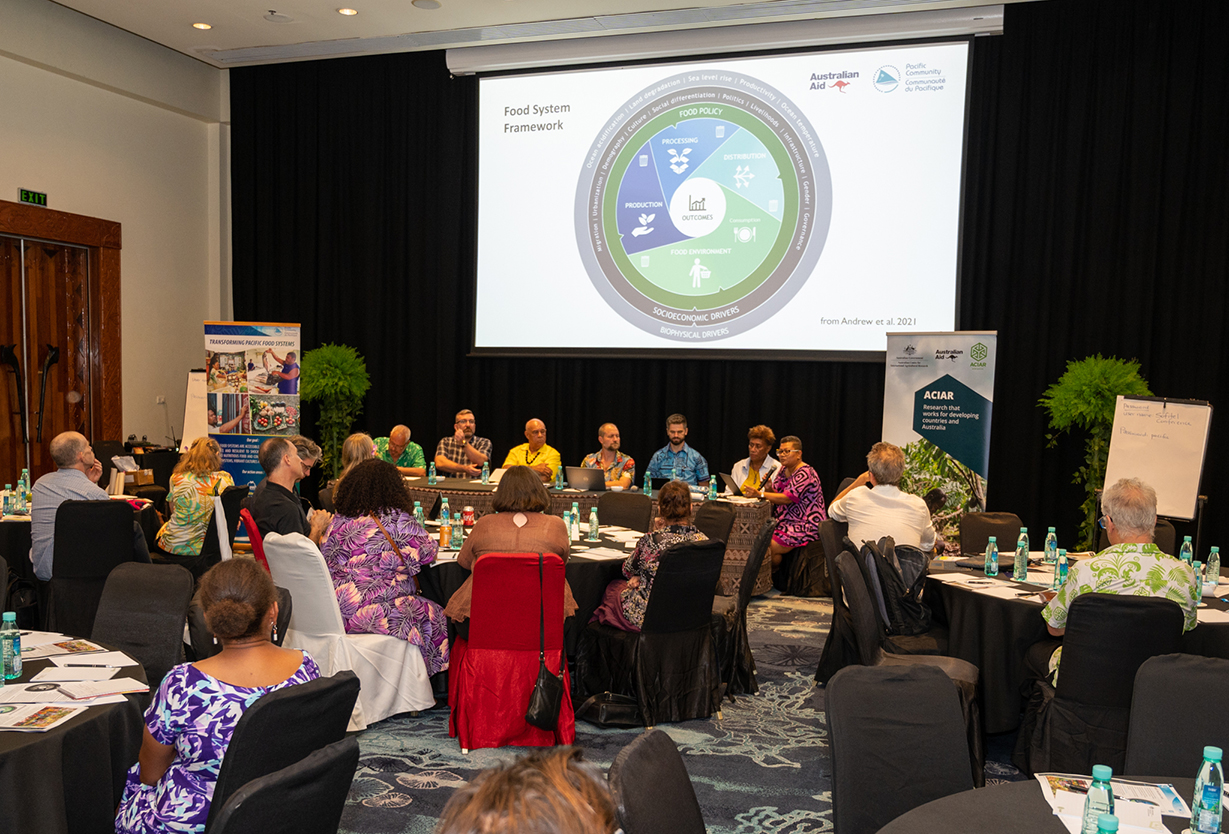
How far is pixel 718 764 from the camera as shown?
411 centimetres

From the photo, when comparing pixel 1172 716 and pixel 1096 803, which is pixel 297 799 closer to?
pixel 1096 803

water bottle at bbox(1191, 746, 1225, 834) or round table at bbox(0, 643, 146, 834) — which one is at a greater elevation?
water bottle at bbox(1191, 746, 1225, 834)

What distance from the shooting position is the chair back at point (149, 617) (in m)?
3.28

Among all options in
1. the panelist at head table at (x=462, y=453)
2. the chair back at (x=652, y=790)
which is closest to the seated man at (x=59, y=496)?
the panelist at head table at (x=462, y=453)

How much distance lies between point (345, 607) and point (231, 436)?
17.7ft

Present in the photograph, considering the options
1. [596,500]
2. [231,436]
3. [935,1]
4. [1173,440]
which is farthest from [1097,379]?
[231,436]

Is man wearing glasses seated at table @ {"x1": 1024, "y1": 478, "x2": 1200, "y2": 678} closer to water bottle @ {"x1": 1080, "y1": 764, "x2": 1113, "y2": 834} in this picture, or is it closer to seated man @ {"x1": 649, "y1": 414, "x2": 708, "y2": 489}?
water bottle @ {"x1": 1080, "y1": 764, "x2": 1113, "y2": 834}

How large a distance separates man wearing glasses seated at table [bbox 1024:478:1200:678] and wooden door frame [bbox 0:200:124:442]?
9.23 meters

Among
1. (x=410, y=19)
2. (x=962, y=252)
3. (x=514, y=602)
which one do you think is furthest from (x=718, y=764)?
(x=410, y=19)

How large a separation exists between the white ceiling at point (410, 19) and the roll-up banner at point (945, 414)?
10.0 ft

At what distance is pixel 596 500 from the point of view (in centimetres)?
728

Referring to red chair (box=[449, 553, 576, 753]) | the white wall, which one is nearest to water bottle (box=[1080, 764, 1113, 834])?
red chair (box=[449, 553, 576, 753])

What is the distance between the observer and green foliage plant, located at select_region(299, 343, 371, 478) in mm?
9914

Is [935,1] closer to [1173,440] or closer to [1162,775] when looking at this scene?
[1173,440]
